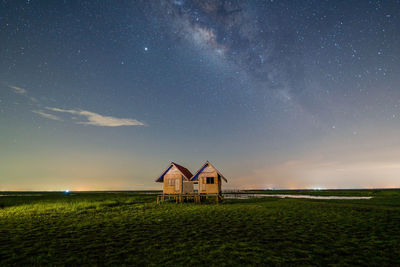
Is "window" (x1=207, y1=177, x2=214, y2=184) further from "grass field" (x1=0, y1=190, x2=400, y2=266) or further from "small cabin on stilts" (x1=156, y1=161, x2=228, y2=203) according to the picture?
"grass field" (x1=0, y1=190, x2=400, y2=266)

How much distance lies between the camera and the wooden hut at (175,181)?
3309 centimetres

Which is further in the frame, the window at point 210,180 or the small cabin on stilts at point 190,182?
the window at point 210,180

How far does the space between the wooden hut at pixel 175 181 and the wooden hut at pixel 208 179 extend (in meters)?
1.86

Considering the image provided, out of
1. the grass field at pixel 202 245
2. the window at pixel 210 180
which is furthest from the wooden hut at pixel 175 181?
the grass field at pixel 202 245

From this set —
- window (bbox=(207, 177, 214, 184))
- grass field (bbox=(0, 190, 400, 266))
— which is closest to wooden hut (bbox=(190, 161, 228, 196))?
window (bbox=(207, 177, 214, 184))

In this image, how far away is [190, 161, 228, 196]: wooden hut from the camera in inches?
1252

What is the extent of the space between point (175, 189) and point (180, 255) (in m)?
26.0

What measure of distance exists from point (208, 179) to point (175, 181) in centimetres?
533

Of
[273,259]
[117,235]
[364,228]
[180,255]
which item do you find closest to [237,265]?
[273,259]

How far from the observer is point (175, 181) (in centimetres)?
3344

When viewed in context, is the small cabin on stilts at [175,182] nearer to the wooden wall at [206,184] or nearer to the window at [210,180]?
the wooden wall at [206,184]

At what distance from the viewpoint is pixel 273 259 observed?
7.23 meters

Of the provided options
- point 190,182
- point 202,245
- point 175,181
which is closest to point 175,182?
point 175,181

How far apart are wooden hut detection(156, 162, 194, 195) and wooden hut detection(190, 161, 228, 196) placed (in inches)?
73.2
